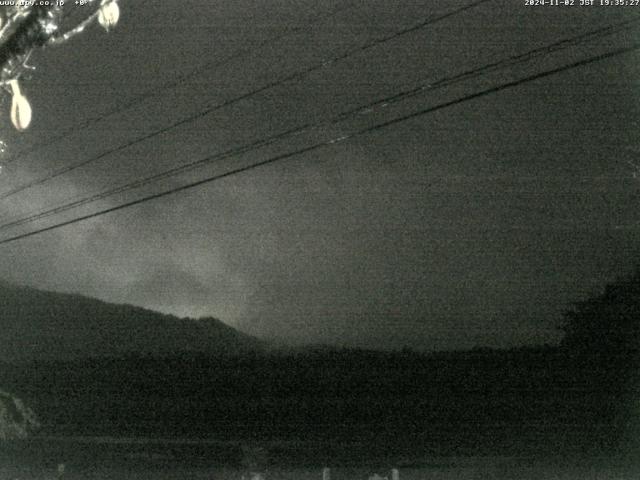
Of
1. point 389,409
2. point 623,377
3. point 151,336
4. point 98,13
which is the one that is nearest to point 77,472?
point 389,409

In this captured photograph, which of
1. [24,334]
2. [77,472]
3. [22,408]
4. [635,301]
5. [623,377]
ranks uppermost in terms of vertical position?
[24,334]

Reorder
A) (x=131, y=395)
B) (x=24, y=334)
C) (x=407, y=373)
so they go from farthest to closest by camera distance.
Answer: (x=24, y=334), (x=131, y=395), (x=407, y=373)

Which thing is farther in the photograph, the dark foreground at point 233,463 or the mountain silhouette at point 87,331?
the mountain silhouette at point 87,331

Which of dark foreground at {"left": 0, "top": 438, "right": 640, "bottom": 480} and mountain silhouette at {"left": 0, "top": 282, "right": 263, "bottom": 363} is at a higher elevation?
mountain silhouette at {"left": 0, "top": 282, "right": 263, "bottom": 363}

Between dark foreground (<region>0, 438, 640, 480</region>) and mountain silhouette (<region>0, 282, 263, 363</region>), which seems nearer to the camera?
dark foreground (<region>0, 438, 640, 480</region>)

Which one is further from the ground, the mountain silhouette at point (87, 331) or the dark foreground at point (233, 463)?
the mountain silhouette at point (87, 331)

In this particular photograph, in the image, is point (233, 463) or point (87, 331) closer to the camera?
point (233, 463)

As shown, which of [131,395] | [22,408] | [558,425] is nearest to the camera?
[22,408]

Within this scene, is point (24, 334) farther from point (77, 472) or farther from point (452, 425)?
point (452, 425)
